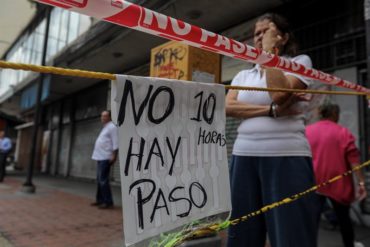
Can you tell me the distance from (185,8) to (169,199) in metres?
5.53

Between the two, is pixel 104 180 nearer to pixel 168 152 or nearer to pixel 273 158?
pixel 273 158

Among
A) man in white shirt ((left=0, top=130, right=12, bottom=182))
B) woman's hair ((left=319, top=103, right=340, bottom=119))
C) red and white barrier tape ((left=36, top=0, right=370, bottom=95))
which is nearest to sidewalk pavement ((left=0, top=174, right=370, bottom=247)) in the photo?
woman's hair ((left=319, top=103, right=340, bottom=119))

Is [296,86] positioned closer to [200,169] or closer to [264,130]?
[264,130]

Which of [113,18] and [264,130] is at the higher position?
[113,18]

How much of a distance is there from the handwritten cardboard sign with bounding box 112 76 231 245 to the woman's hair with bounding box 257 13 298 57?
0.74 metres

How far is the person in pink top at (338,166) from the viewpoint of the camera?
327 centimetres

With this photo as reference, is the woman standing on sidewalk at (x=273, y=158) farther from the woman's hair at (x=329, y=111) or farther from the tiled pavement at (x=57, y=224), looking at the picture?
the tiled pavement at (x=57, y=224)

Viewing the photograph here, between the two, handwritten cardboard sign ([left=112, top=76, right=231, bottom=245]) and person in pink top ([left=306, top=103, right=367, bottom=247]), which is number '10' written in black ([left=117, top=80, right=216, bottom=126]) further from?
person in pink top ([left=306, top=103, right=367, bottom=247])

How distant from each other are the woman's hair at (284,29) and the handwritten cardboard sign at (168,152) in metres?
0.74

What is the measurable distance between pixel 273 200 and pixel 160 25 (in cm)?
106

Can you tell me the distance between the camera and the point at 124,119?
117cm

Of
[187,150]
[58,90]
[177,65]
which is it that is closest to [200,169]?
[187,150]

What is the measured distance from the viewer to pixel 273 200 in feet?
5.92

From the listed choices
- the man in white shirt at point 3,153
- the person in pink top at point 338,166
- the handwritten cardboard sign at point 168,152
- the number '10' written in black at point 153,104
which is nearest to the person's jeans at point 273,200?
the handwritten cardboard sign at point 168,152
